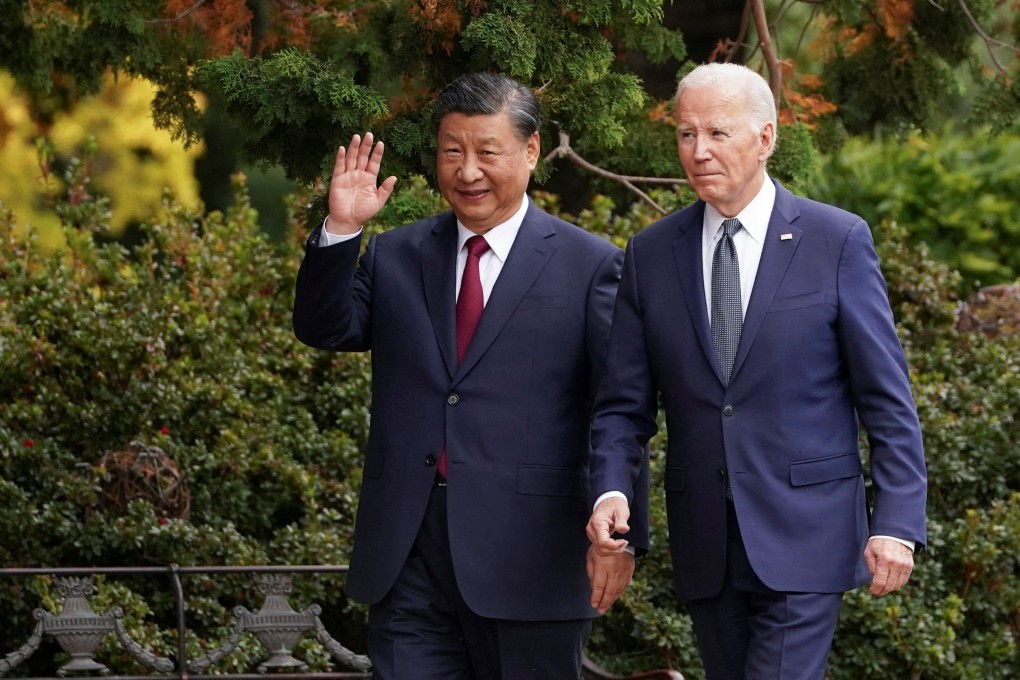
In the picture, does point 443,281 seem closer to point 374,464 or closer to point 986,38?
point 374,464

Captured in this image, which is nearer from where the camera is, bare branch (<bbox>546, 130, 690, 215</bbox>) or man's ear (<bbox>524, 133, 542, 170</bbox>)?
man's ear (<bbox>524, 133, 542, 170</bbox>)

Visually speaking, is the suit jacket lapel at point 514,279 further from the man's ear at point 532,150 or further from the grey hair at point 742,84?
the grey hair at point 742,84

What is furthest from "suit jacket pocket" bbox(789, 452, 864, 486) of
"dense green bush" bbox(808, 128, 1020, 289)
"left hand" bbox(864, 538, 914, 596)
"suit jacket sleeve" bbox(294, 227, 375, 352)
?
"dense green bush" bbox(808, 128, 1020, 289)

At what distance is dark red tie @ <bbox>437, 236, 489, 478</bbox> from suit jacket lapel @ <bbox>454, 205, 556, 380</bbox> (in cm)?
4

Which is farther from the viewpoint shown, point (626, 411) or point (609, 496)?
point (626, 411)

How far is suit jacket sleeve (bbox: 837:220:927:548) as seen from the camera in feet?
10.9

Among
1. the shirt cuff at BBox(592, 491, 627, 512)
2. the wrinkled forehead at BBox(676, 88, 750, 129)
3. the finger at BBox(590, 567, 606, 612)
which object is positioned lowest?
the finger at BBox(590, 567, 606, 612)

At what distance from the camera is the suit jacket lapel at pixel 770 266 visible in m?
3.46

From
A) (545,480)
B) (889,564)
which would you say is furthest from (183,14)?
(889,564)

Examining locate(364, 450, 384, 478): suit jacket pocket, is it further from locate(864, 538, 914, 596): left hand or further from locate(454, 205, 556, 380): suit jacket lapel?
locate(864, 538, 914, 596): left hand

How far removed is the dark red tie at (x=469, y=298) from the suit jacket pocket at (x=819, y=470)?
909mm

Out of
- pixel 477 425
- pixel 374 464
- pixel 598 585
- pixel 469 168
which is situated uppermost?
pixel 469 168

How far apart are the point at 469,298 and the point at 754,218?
78 centimetres

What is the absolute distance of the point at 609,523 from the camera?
3.45 m
